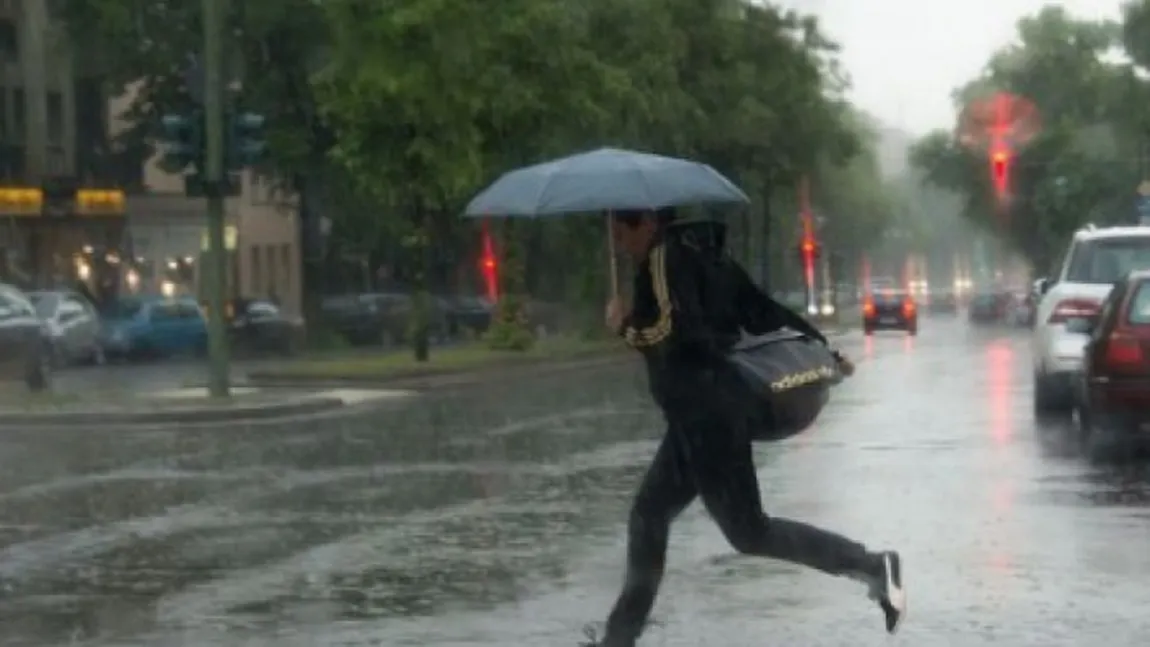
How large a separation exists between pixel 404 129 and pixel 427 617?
33281 mm

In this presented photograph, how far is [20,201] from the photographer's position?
67.3 meters

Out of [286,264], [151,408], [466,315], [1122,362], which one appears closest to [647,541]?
[1122,362]

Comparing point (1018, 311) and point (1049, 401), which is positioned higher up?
point (1049, 401)

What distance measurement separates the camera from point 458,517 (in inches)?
663

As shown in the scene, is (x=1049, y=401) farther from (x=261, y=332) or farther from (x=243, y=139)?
(x=261, y=332)

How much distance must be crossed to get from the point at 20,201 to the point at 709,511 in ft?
193

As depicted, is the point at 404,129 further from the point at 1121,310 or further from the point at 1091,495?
the point at 1091,495

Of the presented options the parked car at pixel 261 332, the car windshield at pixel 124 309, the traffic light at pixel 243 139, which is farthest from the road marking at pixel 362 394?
the parked car at pixel 261 332

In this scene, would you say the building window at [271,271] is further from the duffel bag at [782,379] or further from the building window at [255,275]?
the duffel bag at [782,379]

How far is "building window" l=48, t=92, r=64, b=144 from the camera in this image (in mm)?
72125

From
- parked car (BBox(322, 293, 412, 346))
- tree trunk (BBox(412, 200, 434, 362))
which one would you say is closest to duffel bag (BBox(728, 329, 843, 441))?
tree trunk (BBox(412, 200, 434, 362))

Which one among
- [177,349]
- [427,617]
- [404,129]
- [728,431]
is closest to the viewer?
[728,431]

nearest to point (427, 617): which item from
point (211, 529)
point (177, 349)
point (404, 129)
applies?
point (211, 529)

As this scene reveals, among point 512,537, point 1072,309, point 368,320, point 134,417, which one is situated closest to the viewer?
point 512,537
